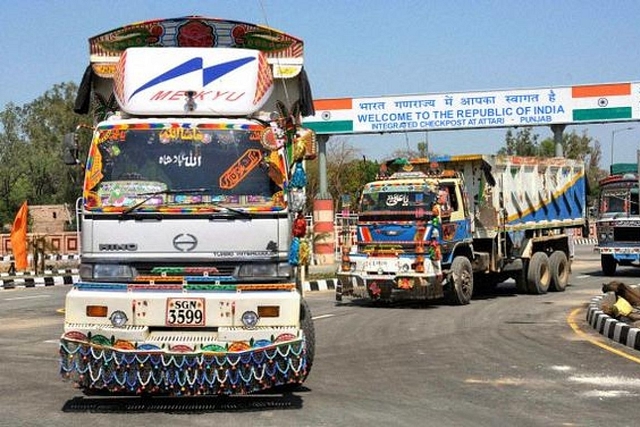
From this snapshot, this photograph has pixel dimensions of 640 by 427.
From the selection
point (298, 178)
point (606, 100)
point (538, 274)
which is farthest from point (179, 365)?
point (606, 100)

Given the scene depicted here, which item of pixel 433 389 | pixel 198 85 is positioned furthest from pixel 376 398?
pixel 198 85

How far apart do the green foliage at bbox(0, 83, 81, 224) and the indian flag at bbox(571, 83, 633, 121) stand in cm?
3752

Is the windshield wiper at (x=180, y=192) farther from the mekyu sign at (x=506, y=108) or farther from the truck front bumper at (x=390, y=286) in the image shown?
the mekyu sign at (x=506, y=108)

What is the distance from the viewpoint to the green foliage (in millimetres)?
66250

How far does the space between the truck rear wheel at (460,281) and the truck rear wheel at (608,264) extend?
997cm

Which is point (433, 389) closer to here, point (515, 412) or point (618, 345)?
point (515, 412)

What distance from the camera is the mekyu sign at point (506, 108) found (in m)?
32.4

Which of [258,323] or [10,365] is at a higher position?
[258,323]

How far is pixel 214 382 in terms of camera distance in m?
7.99

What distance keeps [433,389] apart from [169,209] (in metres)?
3.23

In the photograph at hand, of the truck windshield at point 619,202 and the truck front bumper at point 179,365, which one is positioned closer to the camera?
Answer: the truck front bumper at point 179,365

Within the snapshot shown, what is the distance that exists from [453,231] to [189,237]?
11383 millimetres

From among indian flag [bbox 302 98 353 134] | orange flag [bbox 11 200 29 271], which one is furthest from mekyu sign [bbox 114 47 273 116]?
indian flag [bbox 302 98 353 134]

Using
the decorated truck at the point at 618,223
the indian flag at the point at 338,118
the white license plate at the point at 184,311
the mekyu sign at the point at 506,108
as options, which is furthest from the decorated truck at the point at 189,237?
the indian flag at the point at 338,118
